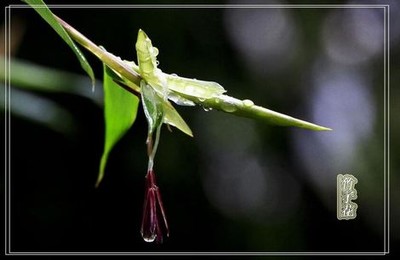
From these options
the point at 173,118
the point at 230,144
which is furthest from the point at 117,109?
the point at 230,144

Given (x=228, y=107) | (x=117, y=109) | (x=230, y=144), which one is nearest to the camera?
(x=228, y=107)

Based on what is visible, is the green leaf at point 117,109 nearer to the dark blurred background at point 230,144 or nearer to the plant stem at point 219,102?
the plant stem at point 219,102

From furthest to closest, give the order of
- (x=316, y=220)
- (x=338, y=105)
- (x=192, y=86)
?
(x=316, y=220) → (x=338, y=105) → (x=192, y=86)

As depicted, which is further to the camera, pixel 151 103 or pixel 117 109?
pixel 117 109

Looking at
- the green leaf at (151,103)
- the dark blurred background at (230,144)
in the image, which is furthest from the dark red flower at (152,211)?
the dark blurred background at (230,144)

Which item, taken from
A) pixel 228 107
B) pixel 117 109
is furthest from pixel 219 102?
pixel 117 109

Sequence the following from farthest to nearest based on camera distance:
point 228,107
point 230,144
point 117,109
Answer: point 230,144, point 117,109, point 228,107

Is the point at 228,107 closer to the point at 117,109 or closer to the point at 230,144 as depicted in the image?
the point at 117,109

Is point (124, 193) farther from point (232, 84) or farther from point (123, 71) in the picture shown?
point (123, 71)

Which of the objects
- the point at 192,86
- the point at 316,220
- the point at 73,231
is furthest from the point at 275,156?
the point at 192,86
